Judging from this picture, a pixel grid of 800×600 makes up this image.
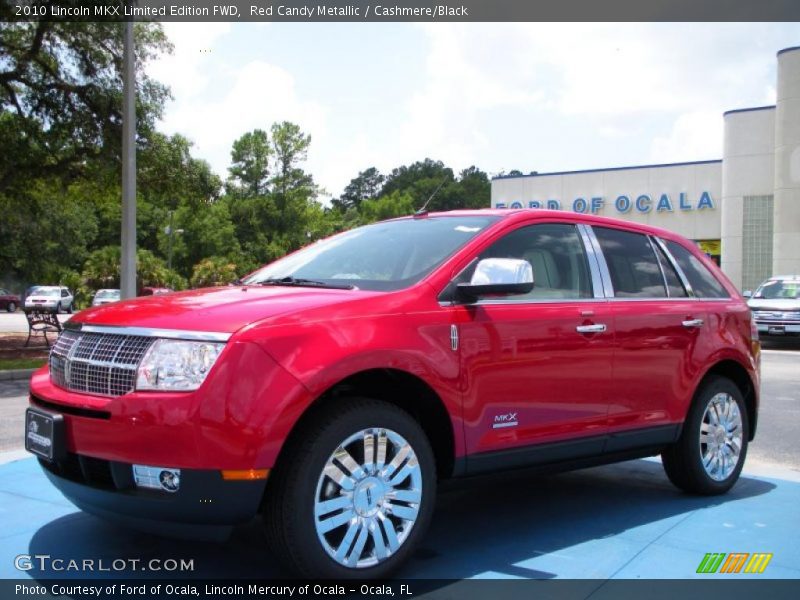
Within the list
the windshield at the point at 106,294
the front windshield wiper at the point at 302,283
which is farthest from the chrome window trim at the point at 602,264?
the windshield at the point at 106,294

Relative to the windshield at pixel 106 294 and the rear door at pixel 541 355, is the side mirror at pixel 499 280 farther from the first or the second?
the windshield at pixel 106 294

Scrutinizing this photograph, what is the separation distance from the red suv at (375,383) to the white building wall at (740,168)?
1305 inches

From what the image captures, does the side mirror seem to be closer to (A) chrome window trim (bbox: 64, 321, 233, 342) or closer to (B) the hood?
(A) chrome window trim (bbox: 64, 321, 233, 342)

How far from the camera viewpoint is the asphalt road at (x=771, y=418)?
22.3 feet

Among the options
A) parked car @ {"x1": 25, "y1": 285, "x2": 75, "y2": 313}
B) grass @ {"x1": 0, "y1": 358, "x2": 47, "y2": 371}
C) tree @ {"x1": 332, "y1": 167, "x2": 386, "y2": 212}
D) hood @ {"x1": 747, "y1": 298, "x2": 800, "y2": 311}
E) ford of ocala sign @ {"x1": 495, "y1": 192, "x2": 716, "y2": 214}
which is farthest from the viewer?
tree @ {"x1": 332, "y1": 167, "x2": 386, "y2": 212}

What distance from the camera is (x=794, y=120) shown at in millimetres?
31953

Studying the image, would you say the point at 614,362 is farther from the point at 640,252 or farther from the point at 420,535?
the point at 420,535

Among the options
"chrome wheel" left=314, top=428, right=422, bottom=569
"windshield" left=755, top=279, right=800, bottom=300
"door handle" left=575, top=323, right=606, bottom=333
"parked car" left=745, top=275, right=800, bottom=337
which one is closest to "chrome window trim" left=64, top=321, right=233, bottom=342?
"chrome wheel" left=314, top=428, right=422, bottom=569

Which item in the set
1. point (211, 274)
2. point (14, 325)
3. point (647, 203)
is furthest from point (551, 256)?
point (211, 274)

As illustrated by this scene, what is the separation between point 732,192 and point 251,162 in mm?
37920

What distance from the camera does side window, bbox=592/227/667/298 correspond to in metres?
4.84

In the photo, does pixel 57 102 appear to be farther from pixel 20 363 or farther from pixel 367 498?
pixel 367 498

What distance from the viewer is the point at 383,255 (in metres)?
4.42

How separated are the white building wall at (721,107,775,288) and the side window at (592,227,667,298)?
32.6m
